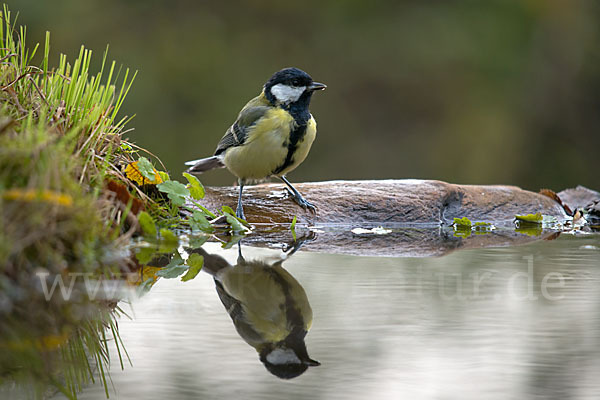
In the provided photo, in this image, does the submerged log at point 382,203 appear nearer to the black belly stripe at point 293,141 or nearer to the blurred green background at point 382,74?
the black belly stripe at point 293,141

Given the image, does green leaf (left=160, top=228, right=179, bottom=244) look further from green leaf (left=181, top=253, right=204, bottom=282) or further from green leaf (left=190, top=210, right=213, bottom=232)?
green leaf (left=190, top=210, right=213, bottom=232)

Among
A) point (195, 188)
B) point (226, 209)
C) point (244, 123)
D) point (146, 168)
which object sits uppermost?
point (244, 123)

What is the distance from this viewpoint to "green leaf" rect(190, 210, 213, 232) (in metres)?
3.61

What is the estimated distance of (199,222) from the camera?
3.62m

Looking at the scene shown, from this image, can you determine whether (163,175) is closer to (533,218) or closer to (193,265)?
(193,265)

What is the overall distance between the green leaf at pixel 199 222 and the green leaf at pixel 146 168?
30 cm

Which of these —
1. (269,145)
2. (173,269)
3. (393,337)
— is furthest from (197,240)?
(393,337)

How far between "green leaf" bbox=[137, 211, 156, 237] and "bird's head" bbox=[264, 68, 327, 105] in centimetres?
135

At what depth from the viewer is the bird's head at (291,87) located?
13.7 ft

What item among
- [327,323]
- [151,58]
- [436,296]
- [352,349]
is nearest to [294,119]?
[436,296]

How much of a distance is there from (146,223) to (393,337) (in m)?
1.61

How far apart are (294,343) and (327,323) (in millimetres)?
208

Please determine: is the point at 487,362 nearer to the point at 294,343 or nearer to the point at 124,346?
the point at 294,343

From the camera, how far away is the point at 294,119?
13.4 ft
